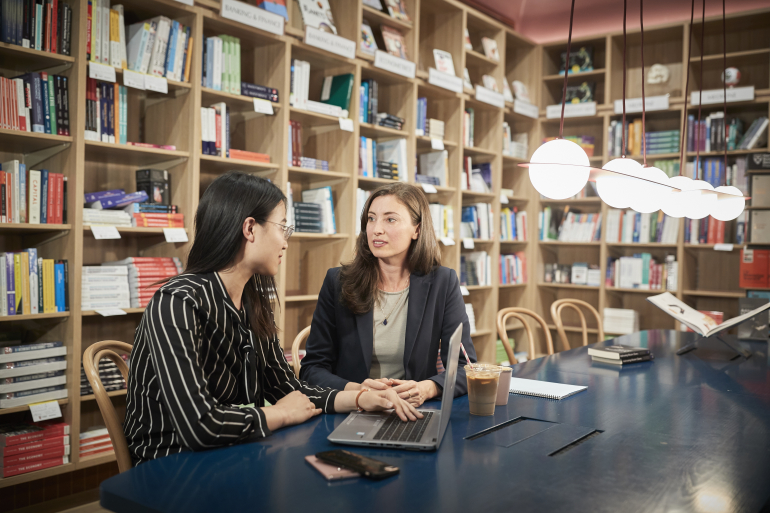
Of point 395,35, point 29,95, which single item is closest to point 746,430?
point 29,95

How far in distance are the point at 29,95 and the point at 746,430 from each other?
2.79 meters

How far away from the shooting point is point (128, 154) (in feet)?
9.70

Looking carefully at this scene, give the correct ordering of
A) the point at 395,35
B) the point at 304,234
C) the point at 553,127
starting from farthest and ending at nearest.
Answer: the point at 553,127 < the point at 395,35 < the point at 304,234

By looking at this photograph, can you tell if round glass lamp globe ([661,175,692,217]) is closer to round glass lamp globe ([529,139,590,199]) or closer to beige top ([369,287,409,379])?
round glass lamp globe ([529,139,590,199])

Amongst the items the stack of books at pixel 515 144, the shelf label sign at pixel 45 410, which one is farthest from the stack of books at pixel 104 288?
the stack of books at pixel 515 144

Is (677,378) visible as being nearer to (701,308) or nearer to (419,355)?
(419,355)

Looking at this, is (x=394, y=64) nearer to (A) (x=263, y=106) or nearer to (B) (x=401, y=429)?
(A) (x=263, y=106)

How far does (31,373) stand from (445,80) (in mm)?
3089

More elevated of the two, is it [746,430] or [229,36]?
[229,36]

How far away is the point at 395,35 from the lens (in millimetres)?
4059

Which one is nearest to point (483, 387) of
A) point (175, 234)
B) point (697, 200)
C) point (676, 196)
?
point (676, 196)

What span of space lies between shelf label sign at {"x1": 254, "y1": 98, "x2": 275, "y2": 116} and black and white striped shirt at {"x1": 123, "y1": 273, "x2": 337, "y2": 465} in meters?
1.85

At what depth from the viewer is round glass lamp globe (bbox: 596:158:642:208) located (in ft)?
6.83

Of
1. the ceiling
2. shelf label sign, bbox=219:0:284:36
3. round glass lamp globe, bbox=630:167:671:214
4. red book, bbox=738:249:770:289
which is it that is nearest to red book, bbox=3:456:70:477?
shelf label sign, bbox=219:0:284:36
